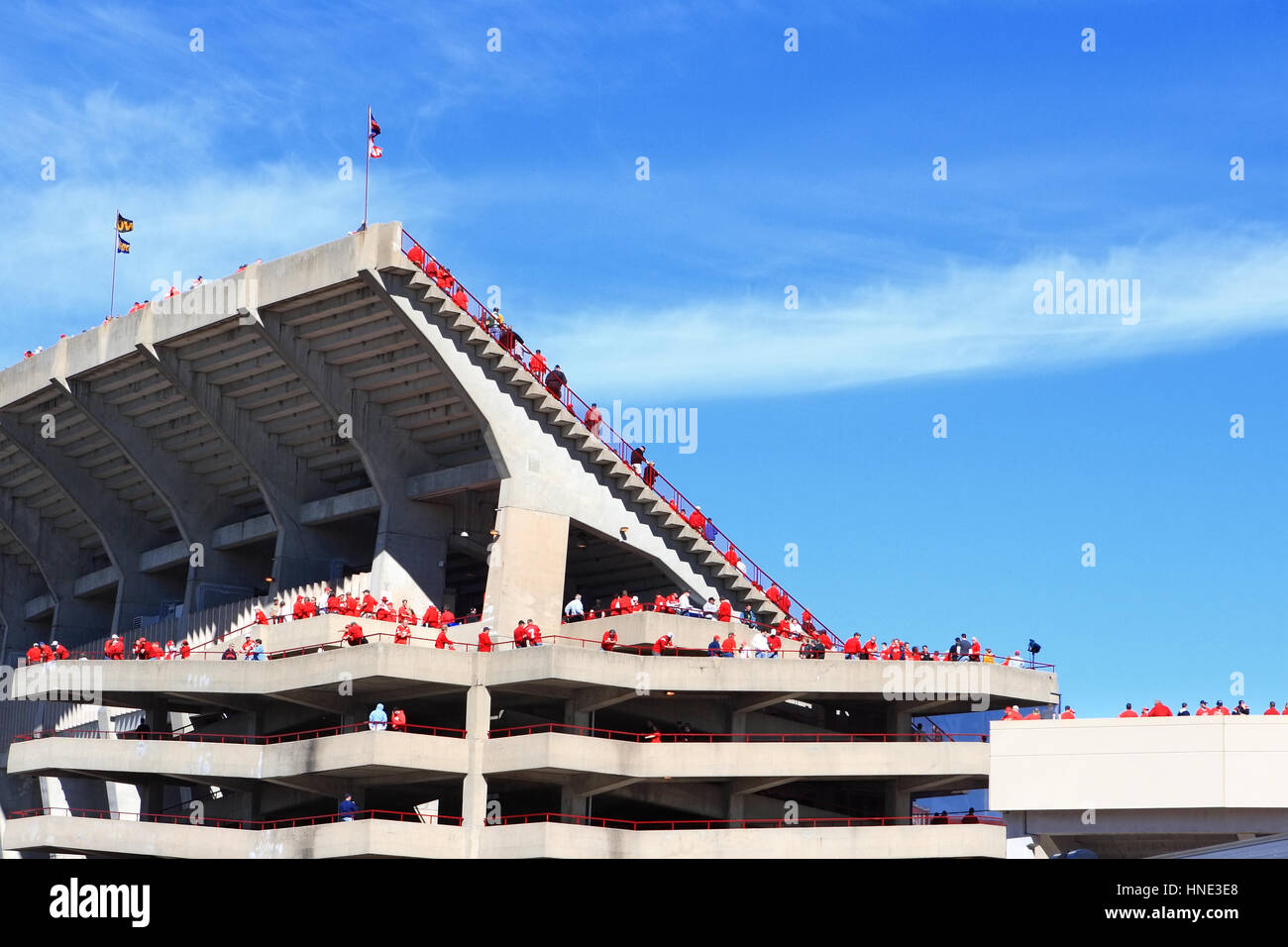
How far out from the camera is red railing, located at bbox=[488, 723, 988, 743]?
51819 millimetres

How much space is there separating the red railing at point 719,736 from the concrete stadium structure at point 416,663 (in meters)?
0.19

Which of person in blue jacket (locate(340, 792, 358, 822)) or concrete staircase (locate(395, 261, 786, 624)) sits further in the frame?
concrete staircase (locate(395, 261, 786, 624))

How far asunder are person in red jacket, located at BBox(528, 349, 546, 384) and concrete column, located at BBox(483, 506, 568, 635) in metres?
3.96

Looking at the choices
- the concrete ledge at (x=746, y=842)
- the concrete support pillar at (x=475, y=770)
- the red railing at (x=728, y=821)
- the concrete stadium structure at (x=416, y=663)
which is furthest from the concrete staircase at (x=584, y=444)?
the concrete ledge at (x=746, y=842)

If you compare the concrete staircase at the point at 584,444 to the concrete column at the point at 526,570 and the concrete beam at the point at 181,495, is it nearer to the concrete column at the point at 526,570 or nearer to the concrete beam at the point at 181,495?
the concrete column at the point at 526,570

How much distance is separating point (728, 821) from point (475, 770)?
278 inches

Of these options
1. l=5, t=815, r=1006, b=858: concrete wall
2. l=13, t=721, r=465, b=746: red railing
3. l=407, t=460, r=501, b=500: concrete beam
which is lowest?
l=5, t=815, r=1006, b=858: concrete wall

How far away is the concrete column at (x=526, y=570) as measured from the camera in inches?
2180

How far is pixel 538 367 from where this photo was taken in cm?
5669

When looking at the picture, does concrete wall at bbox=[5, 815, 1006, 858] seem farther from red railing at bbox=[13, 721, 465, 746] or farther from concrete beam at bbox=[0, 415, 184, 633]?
concrete beam at bbox=[0, 415, 184, 633]

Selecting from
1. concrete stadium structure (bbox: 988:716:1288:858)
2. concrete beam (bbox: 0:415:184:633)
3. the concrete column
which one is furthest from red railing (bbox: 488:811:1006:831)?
concrete beam (bbox: 0:415:184:633)

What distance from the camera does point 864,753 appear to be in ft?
168
